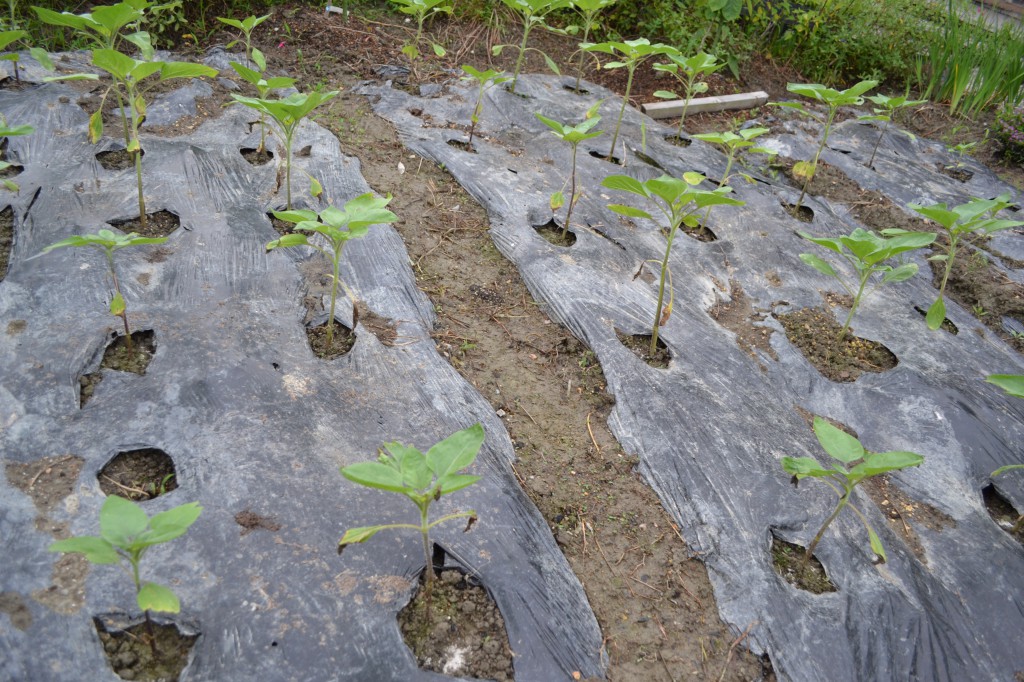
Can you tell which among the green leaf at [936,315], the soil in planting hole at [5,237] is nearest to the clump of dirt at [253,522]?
the soil in planting hole at [5,237]

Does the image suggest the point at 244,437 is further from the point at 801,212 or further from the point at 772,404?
the point at 801,212

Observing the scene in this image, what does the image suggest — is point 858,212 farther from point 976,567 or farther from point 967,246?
point 976,567

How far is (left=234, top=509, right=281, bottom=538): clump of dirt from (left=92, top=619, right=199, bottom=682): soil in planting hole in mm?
266

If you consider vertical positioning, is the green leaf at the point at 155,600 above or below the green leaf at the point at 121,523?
below

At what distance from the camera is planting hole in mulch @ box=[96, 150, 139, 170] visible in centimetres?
294

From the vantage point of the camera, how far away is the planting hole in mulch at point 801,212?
11.7 feet

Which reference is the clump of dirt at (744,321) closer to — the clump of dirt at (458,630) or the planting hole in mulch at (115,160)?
the clump of dirt at (458,630)

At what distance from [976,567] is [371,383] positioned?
1.82 metres

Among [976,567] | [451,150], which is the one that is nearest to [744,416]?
[976,567]

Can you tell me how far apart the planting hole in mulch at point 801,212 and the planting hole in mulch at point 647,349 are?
4.72 feet

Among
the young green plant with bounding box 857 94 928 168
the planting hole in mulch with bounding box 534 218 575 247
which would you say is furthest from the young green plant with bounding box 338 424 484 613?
the young green plant with bounding box 857 94 928 168

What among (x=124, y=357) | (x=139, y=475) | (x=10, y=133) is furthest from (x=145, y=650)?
(x=10, y=133)

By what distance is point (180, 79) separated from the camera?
3654 mm

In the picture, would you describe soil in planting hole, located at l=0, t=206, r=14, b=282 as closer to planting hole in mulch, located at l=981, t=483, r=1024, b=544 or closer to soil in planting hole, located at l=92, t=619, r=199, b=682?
soil in planting hole, located at l=92, t=619, r=199, b=682
